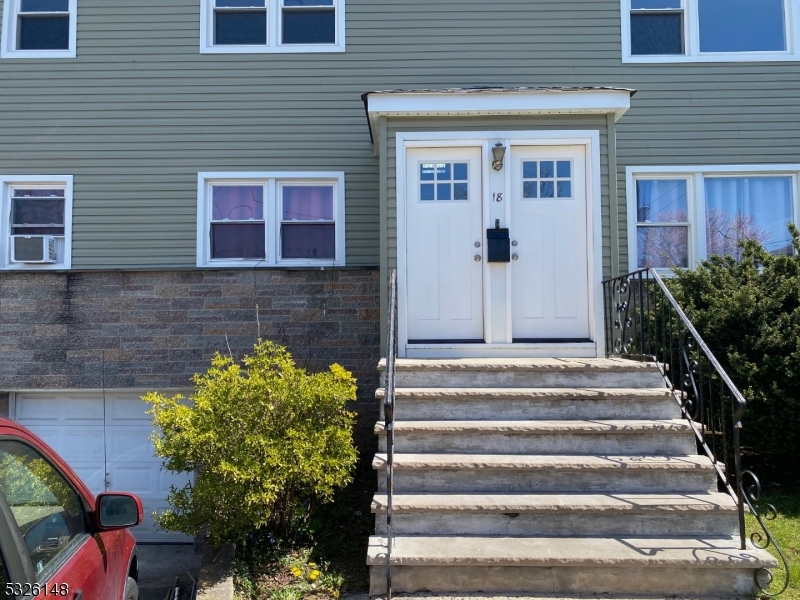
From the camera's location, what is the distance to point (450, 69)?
769cm

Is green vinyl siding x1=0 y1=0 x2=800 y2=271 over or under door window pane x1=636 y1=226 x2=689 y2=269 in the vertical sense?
over

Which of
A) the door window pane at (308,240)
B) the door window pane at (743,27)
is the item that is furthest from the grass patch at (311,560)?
the door window pane at (743,27)

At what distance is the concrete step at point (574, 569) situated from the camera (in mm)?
3994

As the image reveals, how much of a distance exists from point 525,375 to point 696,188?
3.83 m

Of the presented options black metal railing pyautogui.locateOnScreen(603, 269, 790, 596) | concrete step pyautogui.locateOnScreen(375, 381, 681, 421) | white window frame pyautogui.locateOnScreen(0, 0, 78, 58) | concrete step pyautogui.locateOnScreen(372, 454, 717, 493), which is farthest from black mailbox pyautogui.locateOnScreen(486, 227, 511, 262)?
white window frame pyautogui.locateOnScreen(0, 0, 78, 58)

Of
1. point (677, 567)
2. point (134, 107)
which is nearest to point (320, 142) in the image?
point (134, 107)

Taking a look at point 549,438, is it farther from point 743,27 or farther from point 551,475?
point 743,27

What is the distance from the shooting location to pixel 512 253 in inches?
247

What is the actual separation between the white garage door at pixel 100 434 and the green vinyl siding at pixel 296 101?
1.70 meters

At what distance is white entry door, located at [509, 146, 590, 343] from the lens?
6266mm

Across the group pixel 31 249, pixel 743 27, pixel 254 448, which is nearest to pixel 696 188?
pixel 743 27

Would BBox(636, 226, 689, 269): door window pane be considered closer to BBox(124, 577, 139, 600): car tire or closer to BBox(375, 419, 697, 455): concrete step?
BBox(375, 419, 697, 455): concrete step

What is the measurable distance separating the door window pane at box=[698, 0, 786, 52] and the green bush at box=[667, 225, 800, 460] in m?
2.81

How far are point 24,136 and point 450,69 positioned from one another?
17.2 ft
